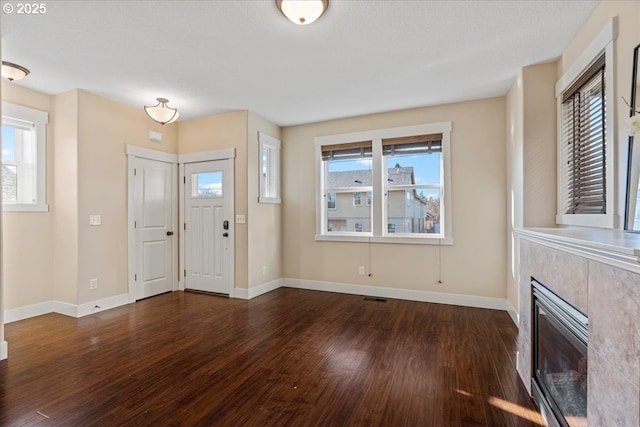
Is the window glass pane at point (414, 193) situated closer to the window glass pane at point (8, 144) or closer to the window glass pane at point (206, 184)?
the window glass pane at point (206, 184)

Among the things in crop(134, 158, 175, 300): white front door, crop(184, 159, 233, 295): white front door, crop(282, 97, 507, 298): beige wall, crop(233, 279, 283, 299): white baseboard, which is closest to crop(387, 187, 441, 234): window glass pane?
crop(282, 97, 507, 298): beige wall

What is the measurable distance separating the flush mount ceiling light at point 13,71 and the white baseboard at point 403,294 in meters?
4.06

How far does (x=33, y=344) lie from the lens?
110 inches

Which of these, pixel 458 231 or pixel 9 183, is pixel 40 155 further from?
pixel 458 231

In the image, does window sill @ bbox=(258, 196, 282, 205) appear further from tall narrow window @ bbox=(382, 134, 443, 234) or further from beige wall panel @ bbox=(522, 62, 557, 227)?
beige wall panel @ bbox=(522, 62, 557, 227)

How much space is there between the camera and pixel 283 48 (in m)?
2.69

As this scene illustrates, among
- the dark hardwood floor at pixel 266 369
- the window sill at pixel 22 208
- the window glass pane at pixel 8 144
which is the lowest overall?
the dark hardwood floor at pixel 266 369

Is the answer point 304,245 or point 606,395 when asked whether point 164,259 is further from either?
point 606,395

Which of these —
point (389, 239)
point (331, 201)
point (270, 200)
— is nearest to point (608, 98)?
point (389, 239)

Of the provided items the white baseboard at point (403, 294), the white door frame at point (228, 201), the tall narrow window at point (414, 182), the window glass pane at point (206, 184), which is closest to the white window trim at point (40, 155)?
the white door frame at point (228, 201)

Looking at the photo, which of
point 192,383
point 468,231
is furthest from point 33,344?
point 468,231

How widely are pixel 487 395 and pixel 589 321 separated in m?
1.06

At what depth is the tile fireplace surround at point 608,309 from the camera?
0.98 metres

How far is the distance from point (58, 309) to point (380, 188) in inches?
176
